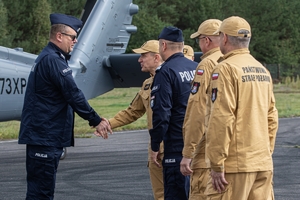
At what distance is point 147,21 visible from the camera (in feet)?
202

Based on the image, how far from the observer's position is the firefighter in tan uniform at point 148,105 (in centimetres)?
667

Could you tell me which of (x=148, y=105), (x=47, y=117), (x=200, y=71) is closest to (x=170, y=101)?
(x=200, y=71)

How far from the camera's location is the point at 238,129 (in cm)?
444

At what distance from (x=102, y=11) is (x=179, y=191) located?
945 centimetres

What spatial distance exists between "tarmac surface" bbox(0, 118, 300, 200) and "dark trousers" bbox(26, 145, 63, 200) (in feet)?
8.14

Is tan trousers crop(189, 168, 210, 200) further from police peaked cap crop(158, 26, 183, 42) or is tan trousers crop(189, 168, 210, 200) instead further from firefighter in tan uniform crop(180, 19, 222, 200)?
police peaked cap crop(158, 26, 183, 42)

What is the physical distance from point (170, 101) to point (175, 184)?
763 millimetres

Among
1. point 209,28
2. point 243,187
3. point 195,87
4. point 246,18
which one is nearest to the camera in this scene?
point 243,187

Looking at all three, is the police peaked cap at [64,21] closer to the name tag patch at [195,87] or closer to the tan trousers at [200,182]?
the name tag patch at [195,87]

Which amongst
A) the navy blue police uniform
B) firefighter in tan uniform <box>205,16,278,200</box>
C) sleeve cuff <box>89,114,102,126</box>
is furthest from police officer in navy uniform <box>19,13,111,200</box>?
firefighter in tan uniform <box>205,16,278,200</box>

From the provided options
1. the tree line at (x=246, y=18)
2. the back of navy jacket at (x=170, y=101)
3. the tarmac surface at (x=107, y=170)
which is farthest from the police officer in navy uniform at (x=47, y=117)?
the tree line at (x=246, y=18)

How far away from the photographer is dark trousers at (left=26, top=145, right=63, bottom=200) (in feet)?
18.9

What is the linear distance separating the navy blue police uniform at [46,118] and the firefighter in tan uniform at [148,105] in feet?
3.38

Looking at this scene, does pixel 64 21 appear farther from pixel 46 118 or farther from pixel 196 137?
pixel 196 137
